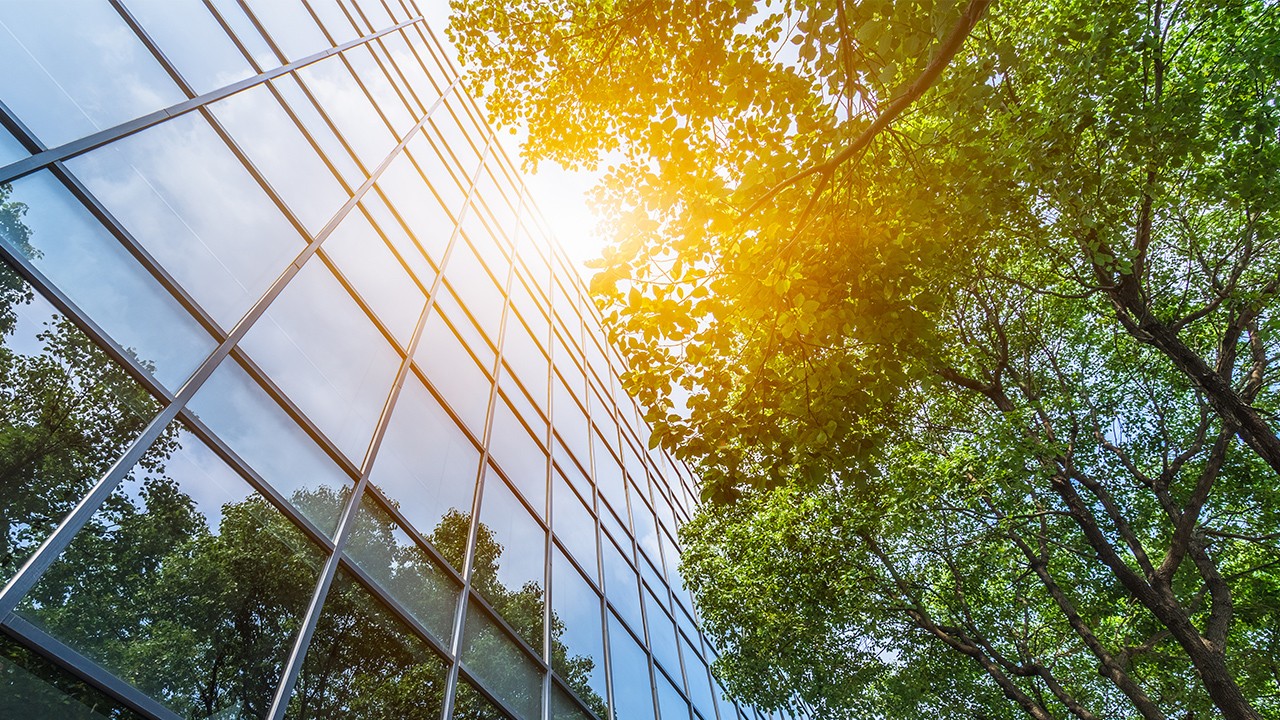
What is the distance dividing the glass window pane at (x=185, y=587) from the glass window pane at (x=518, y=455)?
3.98 meters

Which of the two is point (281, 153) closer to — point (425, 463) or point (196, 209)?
point (196, 209)

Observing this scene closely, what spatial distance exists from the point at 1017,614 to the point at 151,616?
1643 cm

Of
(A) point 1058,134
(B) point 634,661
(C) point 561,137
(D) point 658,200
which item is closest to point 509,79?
(C) point 561,137

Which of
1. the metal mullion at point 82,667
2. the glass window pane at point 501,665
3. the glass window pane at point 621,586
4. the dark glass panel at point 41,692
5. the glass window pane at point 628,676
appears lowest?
the dark glass panel at point 41,692

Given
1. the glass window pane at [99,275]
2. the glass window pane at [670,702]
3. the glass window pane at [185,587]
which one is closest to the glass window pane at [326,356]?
the glass window pane at [99,275]

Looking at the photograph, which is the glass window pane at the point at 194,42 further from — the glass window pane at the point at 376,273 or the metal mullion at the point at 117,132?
the glass window pane at the point at 376,273

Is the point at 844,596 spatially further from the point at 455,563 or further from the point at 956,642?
the point at 455,563

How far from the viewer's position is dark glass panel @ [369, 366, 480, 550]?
6.04 meters

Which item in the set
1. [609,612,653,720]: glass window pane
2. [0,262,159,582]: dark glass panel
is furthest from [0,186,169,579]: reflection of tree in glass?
[609,612,653,720]: glass window pane

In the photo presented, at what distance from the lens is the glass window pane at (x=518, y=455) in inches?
335

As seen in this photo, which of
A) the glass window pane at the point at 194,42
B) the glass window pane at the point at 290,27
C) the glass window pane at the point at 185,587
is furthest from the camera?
the glass window pane at the point at 290,27

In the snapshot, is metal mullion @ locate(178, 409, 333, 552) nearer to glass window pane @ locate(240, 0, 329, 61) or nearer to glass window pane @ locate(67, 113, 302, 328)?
glass window pane @ locate(67, 113, 302, 328)

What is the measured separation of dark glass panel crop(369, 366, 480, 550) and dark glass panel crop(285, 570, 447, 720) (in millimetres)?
1150

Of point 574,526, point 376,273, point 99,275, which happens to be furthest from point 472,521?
point 99,275
